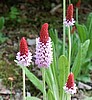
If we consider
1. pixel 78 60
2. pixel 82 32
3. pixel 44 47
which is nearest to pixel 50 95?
pixel 78 60

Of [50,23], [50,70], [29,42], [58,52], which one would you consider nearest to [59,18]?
[50,23]

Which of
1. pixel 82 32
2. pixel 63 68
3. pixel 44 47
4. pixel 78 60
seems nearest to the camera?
pixel 44 47

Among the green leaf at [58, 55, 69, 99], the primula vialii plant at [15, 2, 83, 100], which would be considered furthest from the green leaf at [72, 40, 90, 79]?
the green leaf at [58, 55, 69, 99]

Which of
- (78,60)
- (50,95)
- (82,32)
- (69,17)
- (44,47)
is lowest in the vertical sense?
(50,95)

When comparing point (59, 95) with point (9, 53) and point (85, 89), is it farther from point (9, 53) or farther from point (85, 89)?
point (9, 53)

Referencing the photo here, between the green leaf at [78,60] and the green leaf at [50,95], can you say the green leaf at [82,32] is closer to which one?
the green leaf at [78,60]

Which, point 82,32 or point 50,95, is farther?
point 82,32

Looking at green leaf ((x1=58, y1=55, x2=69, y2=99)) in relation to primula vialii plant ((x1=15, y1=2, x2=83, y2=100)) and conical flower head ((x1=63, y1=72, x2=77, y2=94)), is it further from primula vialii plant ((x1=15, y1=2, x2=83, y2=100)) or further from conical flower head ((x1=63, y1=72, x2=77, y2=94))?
conical flower head ((x1=63, y1=72, x2=77, y2=94))

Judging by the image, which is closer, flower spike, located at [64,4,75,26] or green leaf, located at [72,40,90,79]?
flower spike, located at [64,4,75,26]

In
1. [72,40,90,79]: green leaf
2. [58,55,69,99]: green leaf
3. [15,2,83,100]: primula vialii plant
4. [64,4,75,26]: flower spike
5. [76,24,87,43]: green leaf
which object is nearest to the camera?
[15,2,83,100]: primula vialii plant

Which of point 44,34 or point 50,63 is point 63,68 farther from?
point 44,34

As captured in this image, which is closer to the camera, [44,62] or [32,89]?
[44,62]
